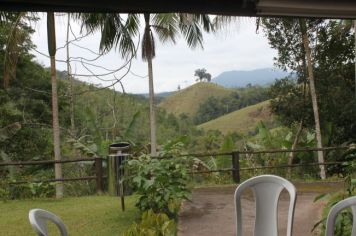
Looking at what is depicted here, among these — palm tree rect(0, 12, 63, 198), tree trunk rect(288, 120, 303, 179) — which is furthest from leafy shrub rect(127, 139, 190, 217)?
tree trunk rect(288, 120, 303, 179)

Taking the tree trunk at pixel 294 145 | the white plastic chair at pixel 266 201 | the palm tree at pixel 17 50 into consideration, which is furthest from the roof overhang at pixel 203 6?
the tree trunk at pixel 294 145

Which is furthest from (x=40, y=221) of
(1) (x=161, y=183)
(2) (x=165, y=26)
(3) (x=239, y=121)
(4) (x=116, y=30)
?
(3) (x=239, y=121)

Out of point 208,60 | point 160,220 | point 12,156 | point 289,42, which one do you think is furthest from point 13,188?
point 208,60

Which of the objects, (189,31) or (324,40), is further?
(324,40)

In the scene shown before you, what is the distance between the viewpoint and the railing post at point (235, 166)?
723 cm

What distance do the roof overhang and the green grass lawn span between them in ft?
9.83

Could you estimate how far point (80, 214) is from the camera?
5.50 meters

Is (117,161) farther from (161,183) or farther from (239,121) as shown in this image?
(239,121)

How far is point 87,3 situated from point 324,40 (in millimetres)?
8694

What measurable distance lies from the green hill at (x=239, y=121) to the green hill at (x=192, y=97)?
2.05 meters

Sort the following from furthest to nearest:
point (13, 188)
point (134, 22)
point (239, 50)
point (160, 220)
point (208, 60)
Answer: point (208, 60) < point (239, 50) < point (134, 22) < point (13, 188) < point (160, 220)

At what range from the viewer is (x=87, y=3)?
6.73ft

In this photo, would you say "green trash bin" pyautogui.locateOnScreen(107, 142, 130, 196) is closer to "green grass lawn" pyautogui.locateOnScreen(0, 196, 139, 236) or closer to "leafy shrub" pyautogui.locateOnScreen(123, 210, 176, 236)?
"green grass lawn" pyautogui.locateOnScreen(0, 196, 139, 236)

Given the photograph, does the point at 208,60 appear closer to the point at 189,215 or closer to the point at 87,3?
the point at 189,215
